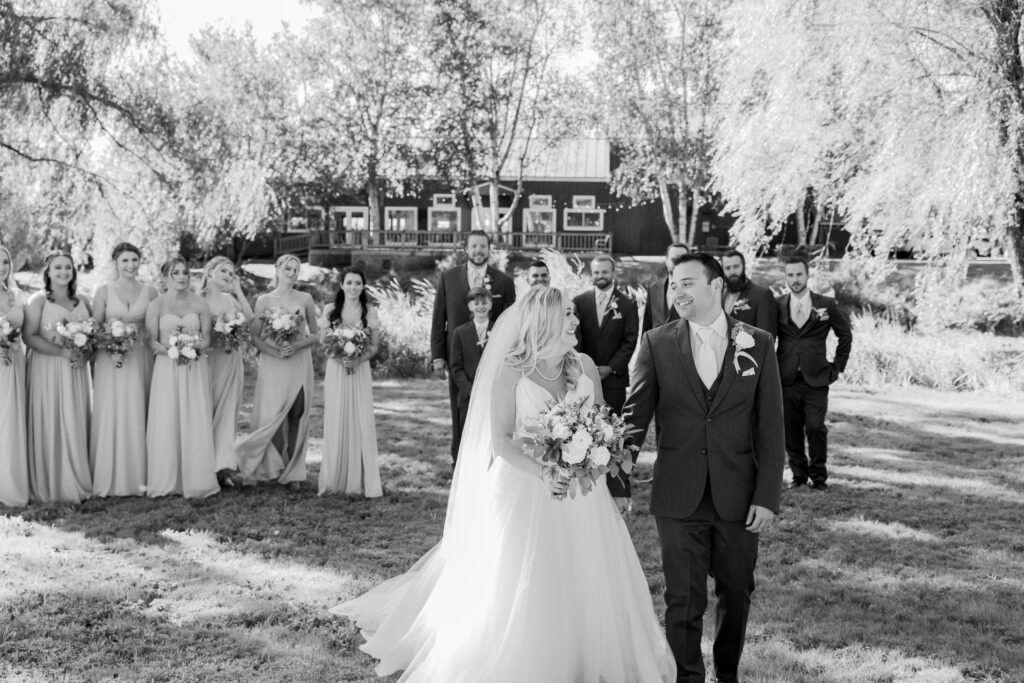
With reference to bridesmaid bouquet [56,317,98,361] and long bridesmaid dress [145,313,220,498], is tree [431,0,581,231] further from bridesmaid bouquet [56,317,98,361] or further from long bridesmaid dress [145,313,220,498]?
bridesmaid bouquet [56,317,98,361]

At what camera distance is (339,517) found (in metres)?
7.41

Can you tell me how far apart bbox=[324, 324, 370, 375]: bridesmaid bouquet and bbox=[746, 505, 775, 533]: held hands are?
469 centimetres

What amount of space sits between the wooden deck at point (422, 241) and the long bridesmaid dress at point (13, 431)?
100ft

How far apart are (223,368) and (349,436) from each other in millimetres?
1462

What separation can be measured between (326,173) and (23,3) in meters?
22.6

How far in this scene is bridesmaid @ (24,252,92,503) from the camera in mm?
7801

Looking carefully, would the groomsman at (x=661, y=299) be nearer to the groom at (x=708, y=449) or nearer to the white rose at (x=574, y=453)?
the groom at (x=708, y=449)

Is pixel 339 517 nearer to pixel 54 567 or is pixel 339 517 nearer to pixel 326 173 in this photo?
pixel 54 567

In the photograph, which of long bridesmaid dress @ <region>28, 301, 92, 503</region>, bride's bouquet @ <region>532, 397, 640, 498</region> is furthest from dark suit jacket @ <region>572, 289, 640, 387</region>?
long bridesmaid dress @ <region>28, 301, 92, 503</region>

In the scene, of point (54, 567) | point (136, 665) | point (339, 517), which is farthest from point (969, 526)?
point (54, 567)

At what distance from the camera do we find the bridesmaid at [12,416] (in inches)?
300

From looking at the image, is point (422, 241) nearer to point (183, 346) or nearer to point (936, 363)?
point (936, 363)

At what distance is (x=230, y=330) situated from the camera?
8.20 metres

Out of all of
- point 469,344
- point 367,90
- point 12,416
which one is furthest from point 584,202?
point 12,416
